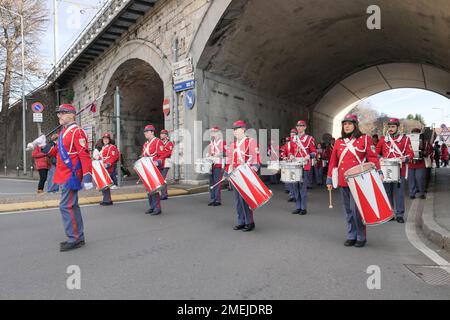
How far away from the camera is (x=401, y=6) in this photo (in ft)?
38.7

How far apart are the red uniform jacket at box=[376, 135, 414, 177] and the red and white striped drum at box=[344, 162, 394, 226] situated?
2.94m

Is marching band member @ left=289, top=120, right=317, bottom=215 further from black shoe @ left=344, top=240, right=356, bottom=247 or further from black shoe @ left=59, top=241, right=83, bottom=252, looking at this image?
black shoe @ left=59, top=241, right=83, bottom=252

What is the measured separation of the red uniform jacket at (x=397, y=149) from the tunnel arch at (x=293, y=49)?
4.82 m

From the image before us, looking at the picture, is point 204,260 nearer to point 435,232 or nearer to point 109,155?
point 435,232

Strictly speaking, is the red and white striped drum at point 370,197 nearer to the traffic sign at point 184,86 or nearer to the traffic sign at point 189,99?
the traffic sign at point 189,99

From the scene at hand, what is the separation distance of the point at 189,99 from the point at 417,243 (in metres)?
9.64

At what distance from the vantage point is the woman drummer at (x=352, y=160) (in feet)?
17.5

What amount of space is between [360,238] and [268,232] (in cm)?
152

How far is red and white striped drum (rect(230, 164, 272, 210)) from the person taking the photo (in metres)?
6.07

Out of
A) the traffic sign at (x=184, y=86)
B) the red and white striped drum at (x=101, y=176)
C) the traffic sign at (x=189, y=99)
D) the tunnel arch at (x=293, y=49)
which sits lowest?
the red and white striped drum at (x=101, y=176)

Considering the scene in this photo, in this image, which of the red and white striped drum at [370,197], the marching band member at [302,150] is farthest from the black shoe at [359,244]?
the marching band member at [302,150]

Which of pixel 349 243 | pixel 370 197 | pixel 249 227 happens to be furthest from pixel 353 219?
pixel 249 227

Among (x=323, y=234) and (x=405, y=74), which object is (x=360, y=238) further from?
(x=405, y=74)
